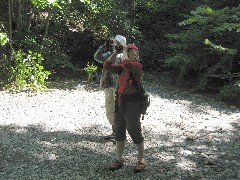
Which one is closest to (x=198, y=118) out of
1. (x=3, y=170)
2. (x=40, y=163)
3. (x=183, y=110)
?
(x=183, y=110)

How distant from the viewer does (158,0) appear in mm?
12234

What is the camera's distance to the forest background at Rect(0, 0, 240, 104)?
830 cm

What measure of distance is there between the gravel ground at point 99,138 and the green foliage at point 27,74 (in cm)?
30

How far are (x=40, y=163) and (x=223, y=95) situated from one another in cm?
502

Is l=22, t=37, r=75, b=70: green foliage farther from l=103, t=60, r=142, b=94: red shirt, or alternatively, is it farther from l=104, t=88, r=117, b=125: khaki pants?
l=103, t=60, r=142, b=94: red shirt

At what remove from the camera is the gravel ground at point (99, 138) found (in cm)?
443

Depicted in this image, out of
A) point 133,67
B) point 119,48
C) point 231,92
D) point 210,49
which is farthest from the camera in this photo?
point 210,49

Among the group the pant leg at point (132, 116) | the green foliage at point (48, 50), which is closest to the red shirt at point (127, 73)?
the pant leg at point (132, 116)

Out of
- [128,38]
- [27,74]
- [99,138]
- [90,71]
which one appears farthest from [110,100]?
[128,38]

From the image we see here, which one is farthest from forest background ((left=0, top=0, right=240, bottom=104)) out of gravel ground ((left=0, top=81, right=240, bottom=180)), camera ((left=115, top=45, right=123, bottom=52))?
camera ((left=115, top=45, right=123, bottom=52))

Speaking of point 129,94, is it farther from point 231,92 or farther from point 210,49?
point 210,49

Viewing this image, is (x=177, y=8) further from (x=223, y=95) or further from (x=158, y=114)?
(x=158, y=114)

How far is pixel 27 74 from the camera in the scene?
8.47 metres

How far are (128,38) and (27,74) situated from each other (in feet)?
12.0
